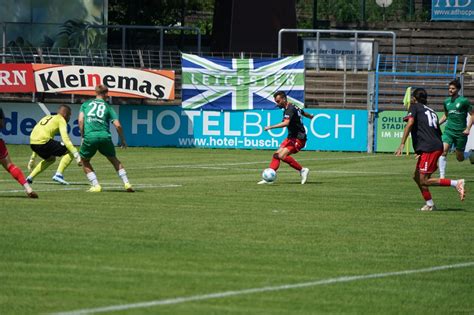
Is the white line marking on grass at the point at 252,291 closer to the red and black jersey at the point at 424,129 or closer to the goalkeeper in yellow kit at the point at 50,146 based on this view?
the red and black jersey at the point at 424,129

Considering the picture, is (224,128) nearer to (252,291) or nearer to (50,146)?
(50,146)

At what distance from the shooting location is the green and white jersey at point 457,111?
25500 millimetres

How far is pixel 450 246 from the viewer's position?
48.7 ft

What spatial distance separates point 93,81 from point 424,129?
21.4 metres

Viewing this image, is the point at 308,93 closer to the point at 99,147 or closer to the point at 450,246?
the point at 99,147

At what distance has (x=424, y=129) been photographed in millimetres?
19344

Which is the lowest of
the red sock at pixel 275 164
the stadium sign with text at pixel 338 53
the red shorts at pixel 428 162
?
the red sock at pixel 275 164

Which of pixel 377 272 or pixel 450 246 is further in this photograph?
pixel 450 246

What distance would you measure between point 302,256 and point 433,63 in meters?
33.0

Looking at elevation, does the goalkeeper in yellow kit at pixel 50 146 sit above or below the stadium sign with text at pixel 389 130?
above

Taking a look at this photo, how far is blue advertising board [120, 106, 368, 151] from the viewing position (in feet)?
127

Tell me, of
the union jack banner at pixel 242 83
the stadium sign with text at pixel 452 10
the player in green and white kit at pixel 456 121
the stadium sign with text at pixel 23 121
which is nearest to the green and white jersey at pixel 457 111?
the player in green and white kit at pixel 456 121

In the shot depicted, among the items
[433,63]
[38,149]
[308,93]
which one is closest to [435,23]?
[433,63]

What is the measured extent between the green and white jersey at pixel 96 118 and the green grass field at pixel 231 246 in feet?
3.42
